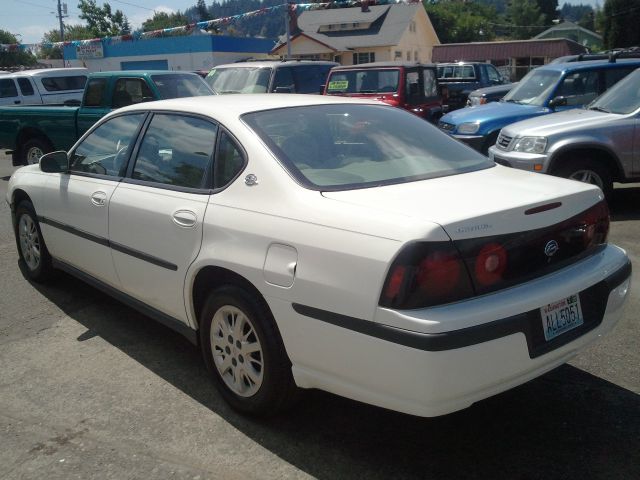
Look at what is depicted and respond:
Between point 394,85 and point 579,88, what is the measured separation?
3.31 meters

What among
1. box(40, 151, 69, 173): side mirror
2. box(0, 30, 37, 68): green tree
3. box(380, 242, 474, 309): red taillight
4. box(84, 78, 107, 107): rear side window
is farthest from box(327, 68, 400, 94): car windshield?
box(0, 30, 37, 68): green tree

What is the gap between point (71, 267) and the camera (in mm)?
4895

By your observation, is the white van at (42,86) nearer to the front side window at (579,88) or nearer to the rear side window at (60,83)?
the rear side window at (60,83)

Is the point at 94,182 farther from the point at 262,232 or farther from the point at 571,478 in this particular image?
the point at 571,478

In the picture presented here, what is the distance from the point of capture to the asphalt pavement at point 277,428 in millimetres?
2975

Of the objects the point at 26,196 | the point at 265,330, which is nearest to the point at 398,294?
the point at 265,330

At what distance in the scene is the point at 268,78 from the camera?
40.0ft

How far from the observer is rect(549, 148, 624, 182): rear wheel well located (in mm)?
7352

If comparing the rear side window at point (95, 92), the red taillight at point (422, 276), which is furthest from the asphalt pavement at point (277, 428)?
the rear side window at point (95, 92)

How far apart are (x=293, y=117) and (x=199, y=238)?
2.85ft

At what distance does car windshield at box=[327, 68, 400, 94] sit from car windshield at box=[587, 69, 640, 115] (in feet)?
14.7

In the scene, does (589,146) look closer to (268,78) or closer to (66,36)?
(268,78)

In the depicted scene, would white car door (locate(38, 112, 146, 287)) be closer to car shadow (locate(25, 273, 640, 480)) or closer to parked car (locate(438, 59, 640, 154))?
car shadow (locate(25, 273, 640, 480))

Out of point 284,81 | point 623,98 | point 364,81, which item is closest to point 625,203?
point 623,98
